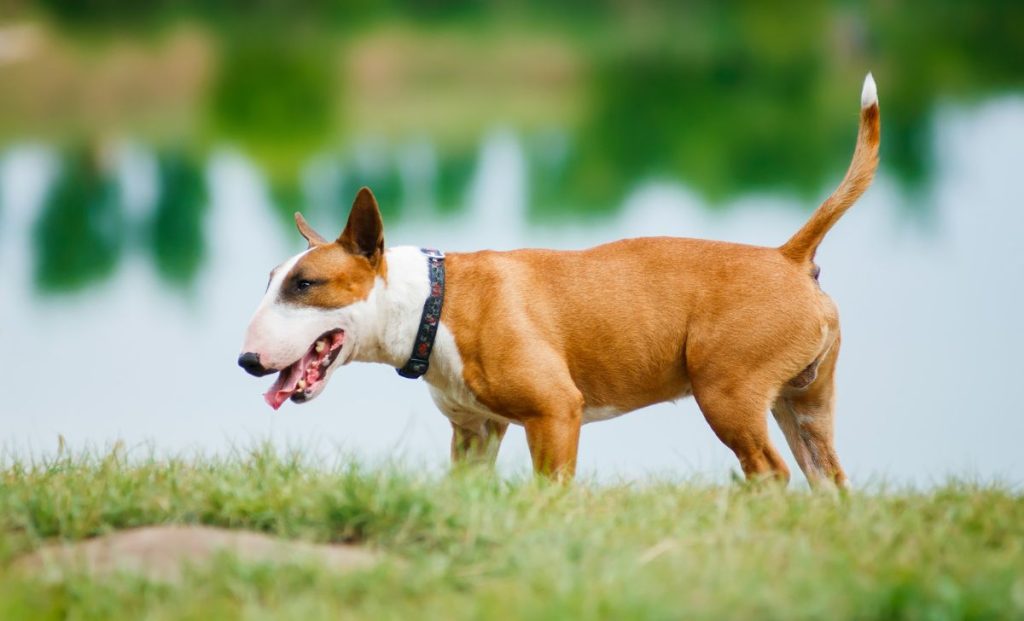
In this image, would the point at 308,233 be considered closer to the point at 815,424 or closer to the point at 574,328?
the point at 574,328

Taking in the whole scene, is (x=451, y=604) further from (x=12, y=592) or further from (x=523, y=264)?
(x=523, y=264)

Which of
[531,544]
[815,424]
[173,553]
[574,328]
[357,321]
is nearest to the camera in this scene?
[173,553]

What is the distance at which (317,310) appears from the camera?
20.2ft

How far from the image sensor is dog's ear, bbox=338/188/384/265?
6.08 metres

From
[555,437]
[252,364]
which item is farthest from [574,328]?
[252,364]

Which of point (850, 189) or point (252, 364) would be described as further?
point (850, 189)

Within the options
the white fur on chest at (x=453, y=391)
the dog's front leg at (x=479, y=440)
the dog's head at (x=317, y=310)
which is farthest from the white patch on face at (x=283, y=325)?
the dog's front leg at (x=479, y=440)

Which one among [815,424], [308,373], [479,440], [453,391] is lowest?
[479,440]

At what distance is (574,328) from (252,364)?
67.0 inches

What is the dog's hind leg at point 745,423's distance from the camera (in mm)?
6230

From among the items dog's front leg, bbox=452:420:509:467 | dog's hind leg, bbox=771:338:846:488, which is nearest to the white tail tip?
dog's hind leg, bbox=771:338:846:488

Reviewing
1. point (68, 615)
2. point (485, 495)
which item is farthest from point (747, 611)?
point (68, 615)

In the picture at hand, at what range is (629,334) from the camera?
256 inches

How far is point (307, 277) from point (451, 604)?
2478 millimetres
